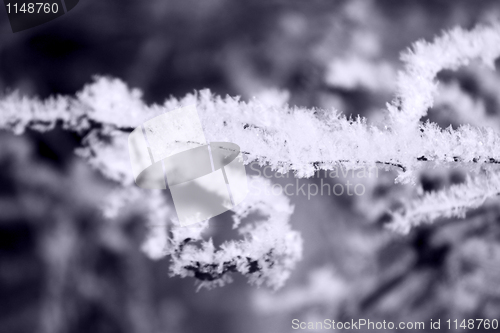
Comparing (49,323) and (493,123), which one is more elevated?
(493,123)

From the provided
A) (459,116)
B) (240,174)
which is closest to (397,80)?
(459,116)

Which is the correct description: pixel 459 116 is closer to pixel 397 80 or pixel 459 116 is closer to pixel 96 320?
pixel 397 80
